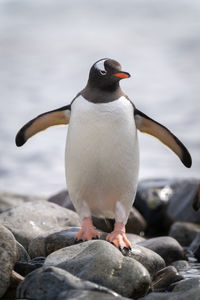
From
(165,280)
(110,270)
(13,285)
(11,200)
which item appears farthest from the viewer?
(11,200)

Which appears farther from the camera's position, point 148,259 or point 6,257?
point 148,259

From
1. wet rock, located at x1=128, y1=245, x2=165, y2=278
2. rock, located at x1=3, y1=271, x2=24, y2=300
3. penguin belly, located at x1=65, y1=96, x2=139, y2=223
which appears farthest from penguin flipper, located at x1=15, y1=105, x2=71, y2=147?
rock, located at x1=3, y1=271, x2=24, y2=300

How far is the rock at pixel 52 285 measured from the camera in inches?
184

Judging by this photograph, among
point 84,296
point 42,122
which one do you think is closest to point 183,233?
point 42,122

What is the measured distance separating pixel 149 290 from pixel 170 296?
49 cm

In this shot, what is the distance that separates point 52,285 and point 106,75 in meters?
2.55

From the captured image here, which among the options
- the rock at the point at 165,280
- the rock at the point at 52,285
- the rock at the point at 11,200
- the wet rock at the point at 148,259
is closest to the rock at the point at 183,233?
the wet rock at the point at 148,259

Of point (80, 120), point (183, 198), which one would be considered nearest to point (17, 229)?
point (80, 120)

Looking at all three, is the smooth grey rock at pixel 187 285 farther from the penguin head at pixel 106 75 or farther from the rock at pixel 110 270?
the penguin head at pixel 106 75

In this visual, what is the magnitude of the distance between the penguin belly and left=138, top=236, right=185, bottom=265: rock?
55.6 inches

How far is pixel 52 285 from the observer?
15.4 ft

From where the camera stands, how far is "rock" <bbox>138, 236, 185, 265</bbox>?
25.2 ft

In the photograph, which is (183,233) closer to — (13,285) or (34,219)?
(34,219)

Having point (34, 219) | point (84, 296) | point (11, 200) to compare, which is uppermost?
point (84, 296)
